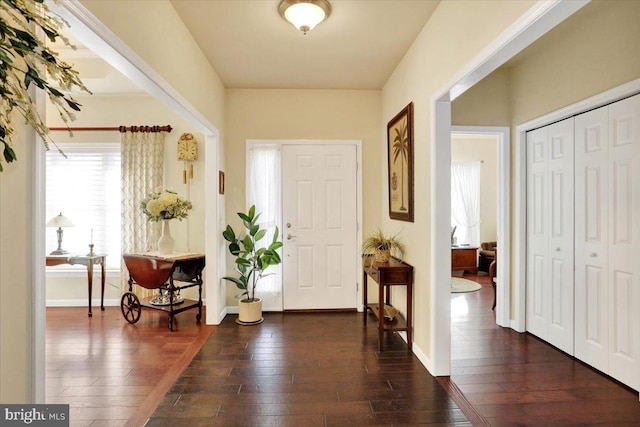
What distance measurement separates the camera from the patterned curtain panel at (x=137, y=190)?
4.43 m

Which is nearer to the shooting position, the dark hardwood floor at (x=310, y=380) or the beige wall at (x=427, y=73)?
the beige wall at (x=427, y=73)

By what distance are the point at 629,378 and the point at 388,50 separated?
129 inches

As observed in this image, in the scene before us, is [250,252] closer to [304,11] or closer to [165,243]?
[165,243]

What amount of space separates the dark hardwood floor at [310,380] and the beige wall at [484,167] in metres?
3.90

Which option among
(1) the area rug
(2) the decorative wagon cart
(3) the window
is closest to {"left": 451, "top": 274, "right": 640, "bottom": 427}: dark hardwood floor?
(1) the area rug

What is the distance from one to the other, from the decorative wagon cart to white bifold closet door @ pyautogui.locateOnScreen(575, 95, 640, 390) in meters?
3.77

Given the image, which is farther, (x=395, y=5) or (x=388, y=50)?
(x=388, y=50)

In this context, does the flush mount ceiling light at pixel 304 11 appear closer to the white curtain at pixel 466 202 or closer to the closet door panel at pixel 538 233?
the closet door panel at pixel 538 233

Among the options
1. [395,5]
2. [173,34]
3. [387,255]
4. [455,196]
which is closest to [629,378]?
[387,255]

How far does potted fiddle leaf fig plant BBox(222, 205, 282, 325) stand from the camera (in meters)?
3.83

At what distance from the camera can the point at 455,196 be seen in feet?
23.2

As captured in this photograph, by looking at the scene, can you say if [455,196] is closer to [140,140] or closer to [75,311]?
[140,140]

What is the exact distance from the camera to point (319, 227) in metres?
4.27

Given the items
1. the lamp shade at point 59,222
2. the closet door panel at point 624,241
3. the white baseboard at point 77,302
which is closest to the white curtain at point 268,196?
the white baseboard at point 77,302
